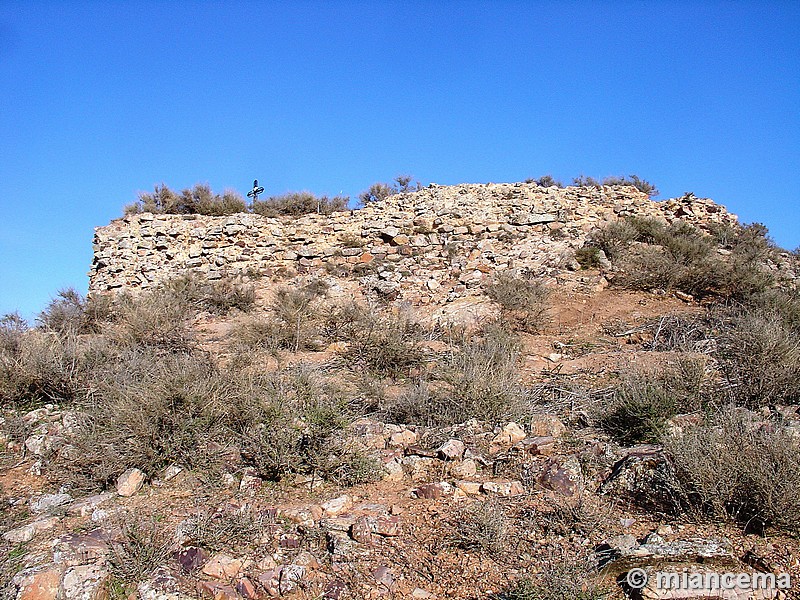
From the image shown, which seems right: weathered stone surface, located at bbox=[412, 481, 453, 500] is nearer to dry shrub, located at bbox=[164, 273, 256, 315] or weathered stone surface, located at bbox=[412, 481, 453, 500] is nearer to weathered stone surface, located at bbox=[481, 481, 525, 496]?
weathered stone surface, located at bbox=[481, 481, 525, 496]

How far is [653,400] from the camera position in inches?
191

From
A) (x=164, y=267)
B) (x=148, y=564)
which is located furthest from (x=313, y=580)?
(x=164, y=267)

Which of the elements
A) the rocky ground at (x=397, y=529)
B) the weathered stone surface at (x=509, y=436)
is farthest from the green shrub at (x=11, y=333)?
the weathered stone surface at (x=509, y=436)

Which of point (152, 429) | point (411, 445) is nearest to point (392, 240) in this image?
point (411, 445)

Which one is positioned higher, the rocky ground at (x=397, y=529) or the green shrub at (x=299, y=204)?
the green shrub at (x=299, y=204)

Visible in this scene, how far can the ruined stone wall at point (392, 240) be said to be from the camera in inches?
452

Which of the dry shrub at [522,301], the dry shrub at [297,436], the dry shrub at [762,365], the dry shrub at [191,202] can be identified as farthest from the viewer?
the dry shrub at [191,202]

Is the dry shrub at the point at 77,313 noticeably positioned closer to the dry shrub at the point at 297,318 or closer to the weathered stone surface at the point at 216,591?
the dry shrub at the point at 297,318

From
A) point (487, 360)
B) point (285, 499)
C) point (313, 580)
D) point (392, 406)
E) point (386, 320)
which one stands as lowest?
point (313, 580)

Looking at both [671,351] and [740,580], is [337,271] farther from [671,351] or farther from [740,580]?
[740,580]

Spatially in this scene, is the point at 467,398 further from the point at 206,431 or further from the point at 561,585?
the point at 561,585

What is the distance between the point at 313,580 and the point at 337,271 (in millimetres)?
8958

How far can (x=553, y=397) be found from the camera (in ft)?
19.1

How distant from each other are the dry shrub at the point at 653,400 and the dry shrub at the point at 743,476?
2.53ft
